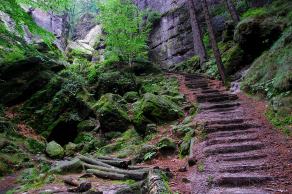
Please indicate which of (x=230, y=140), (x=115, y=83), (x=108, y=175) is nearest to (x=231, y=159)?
(x=230, y=140)

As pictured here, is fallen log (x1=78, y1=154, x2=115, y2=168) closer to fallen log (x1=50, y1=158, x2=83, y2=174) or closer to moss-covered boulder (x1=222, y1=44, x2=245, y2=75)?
fallen log (x1=50, y1=158, x2=83, y2=174)

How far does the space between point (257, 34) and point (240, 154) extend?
9.45m

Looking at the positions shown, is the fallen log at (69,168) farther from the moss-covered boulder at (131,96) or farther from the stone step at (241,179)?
the moss-covered boulder at (131,96)

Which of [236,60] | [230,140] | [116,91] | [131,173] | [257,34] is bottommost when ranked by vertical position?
[131,173]

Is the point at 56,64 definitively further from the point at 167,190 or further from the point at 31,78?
the point at 167,190

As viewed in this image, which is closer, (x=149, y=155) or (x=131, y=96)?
(x=149, y=155)

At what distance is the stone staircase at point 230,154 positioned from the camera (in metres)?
5.95

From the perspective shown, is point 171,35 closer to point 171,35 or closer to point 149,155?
point 171,35

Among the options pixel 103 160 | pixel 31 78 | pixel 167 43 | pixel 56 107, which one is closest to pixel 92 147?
pixel 103 160

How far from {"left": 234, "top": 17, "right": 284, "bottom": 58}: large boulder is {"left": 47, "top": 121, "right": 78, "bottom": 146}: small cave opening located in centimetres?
1039

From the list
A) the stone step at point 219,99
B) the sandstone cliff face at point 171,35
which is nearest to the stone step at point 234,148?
the stone step at point 219,99

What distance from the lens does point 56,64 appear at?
766 inches

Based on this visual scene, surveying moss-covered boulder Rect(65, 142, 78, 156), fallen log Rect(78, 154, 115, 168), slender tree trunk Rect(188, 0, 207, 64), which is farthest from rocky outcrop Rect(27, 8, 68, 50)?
fallen log Rect(78, 154, 115, 168)

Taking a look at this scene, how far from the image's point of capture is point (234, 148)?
7.73 m
